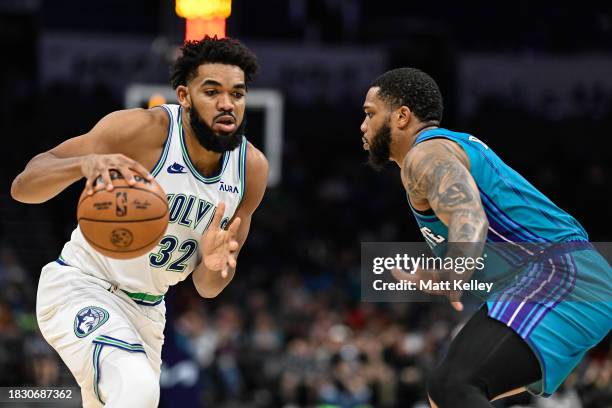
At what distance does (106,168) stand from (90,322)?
2.96 feet

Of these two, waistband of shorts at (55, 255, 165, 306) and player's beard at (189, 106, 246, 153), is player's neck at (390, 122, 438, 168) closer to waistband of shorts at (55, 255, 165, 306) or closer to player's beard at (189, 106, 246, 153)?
player's beard at (189, 106, 246, 153)

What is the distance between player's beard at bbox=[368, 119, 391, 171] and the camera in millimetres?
5266

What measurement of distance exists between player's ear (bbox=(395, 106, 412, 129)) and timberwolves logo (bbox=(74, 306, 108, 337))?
5.59ft

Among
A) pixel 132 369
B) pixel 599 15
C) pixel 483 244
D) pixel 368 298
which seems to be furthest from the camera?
pixel 599 15

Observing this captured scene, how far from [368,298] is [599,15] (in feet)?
49.4

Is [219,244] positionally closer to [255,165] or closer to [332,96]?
[255,165]

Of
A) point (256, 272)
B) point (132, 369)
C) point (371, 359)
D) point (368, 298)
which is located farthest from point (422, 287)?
point (256, 272)

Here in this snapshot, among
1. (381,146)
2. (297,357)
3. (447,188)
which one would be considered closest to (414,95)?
(381,146)

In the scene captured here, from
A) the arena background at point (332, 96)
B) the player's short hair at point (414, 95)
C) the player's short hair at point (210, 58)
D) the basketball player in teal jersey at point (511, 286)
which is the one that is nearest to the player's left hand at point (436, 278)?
the basketball player in teal jersey at point (511, 286)

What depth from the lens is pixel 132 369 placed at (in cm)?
495

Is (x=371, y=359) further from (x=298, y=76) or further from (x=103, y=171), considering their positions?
(x=103, y=171)

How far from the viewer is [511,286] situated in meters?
4.82

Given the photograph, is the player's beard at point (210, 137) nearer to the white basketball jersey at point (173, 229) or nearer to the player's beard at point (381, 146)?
the white basketball jersey at point (173, 229)

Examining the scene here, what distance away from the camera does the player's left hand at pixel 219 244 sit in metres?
5.44
